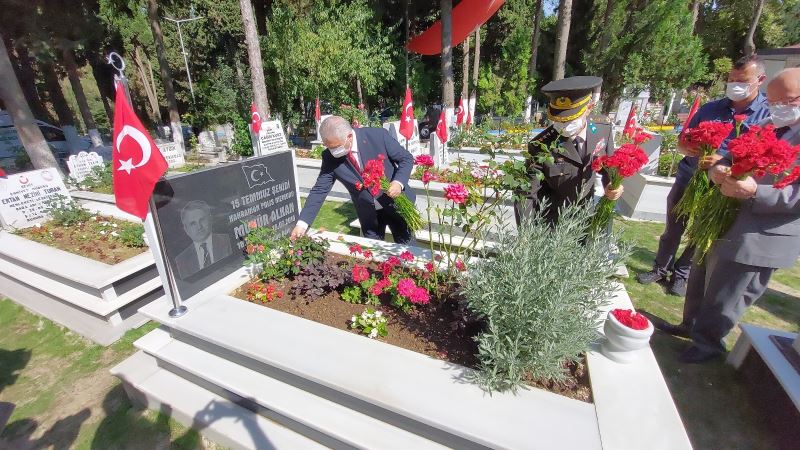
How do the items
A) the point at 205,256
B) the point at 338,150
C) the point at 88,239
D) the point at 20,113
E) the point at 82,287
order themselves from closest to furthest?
the point at 205,256 < the point at 338,150 < the point at 82,287 < the point at 88,239 < the point at 20,113

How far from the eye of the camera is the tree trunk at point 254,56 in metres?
8.77

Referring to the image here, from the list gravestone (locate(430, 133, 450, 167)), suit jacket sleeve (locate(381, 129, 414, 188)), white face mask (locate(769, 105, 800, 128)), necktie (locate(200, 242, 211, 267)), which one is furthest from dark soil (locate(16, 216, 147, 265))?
white face mask (locate(769, 105, 800, 128))

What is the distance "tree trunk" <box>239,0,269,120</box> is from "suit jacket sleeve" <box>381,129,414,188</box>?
8.13 meters

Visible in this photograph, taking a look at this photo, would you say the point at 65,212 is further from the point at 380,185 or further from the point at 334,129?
the point at 380,185

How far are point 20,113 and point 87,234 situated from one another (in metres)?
4.83

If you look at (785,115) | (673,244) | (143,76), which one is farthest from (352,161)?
(143,76)

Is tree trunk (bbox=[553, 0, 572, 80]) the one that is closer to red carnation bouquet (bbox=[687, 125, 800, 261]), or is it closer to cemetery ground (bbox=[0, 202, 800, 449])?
cemetery ground (bbox=[0, 202, 800, 449])

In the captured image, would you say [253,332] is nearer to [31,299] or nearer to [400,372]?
[400,372]

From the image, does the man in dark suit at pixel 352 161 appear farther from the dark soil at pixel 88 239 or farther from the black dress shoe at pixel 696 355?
the black dress shoe at pixel 696 355

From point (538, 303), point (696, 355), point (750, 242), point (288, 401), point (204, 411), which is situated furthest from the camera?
point (696, 355)

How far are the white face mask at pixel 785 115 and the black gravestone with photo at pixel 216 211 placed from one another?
3.52 metres

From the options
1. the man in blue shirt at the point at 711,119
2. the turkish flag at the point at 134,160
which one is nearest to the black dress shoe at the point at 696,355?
the man in blue shirt at the point at 711,119

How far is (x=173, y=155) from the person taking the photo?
10.6 metres

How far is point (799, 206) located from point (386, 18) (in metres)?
18.5
